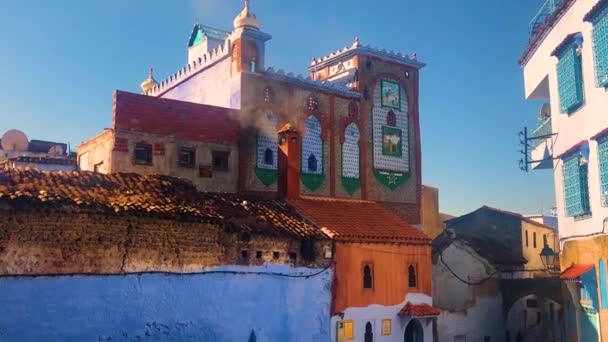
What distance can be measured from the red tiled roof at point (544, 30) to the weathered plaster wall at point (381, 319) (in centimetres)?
834

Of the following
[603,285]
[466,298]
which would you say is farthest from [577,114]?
[466,298]

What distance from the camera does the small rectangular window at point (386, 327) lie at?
1783cm

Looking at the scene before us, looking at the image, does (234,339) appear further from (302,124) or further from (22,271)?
(302,124)

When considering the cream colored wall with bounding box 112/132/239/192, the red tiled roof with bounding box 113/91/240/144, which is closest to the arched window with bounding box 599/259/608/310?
the cream colored wall with bounding box 112/132/239/192

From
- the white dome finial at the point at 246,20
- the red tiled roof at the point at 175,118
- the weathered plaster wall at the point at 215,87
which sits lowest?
the red tiled roof at the point at 175,118

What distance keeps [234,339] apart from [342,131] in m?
10.5

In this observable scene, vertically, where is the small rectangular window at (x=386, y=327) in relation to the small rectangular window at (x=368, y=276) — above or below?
below

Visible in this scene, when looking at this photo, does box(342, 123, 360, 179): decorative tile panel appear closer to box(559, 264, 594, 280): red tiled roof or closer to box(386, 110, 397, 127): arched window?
box(386, 110, 397, 127): arched window

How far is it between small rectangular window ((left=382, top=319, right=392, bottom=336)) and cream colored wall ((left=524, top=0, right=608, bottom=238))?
17.9ft

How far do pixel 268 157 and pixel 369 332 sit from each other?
22.9ft

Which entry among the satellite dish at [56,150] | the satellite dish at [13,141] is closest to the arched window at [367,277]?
the satellite dish at [56,150]

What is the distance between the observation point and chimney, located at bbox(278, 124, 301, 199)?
19.6 meters

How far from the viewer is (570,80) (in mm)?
15906

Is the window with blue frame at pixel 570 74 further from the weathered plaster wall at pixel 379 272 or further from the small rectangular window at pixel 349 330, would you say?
the small rectangular window at pixel 349 330
